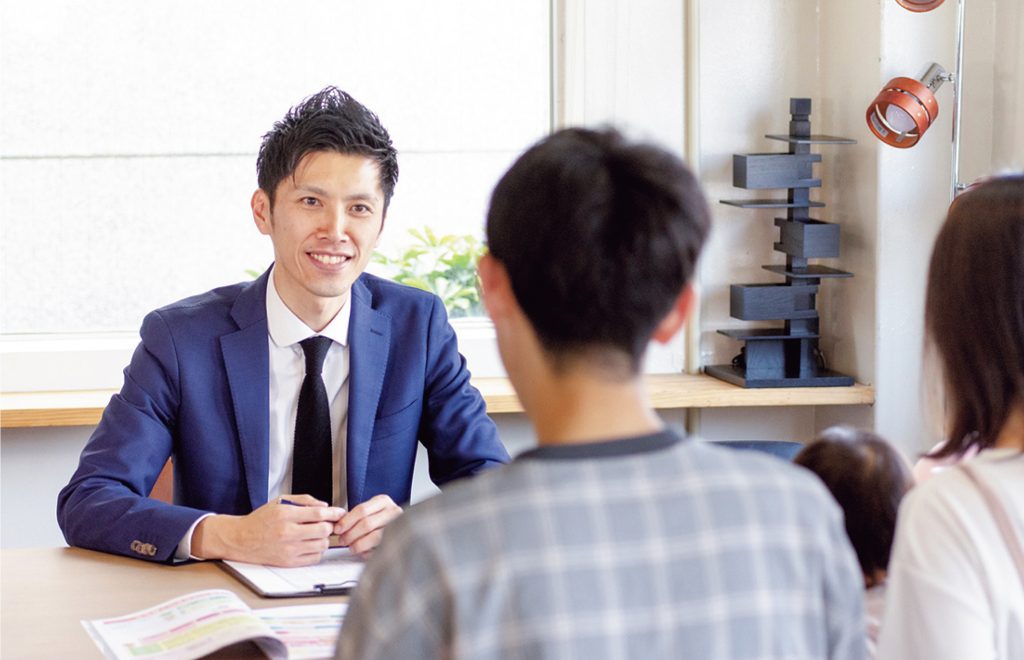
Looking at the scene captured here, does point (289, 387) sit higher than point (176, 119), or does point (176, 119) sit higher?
point (176, 119)

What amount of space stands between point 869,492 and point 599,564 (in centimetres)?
70

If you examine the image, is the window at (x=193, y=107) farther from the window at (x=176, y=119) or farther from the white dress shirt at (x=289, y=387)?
the white dress shirt at (x=289, y=387)

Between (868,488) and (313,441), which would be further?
(313,441)

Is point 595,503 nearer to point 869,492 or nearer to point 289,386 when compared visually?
point 869,492

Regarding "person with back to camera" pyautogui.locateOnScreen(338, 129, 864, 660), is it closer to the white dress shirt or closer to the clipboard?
the clipboard

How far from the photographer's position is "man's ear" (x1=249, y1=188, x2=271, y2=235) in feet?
7.61

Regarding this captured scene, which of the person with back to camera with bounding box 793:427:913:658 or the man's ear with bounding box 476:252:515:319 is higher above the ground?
the man's ear with bounding box 476:252:515:319

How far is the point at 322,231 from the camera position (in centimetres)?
222

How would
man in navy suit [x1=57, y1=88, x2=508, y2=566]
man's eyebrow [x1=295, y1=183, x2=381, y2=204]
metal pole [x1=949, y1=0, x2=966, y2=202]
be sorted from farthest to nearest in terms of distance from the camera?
metal pole [x1=949, y1=0, x2=966, y2=202], man's eyebrow [x1=295, y1=183, x2=381, y2=204], man in navy suit [x1=57, y1=88, x2=508, y2=566]

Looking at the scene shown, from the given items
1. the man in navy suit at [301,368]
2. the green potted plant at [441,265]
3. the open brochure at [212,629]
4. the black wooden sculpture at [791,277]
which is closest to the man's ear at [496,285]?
the open brochure at [212,629]

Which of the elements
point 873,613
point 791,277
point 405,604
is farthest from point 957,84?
point 405,604

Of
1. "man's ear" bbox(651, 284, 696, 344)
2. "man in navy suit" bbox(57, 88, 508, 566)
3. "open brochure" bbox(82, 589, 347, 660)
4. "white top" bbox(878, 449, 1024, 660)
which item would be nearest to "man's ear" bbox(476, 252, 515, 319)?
"man's ear" bbox(651, 284, 696, 344)

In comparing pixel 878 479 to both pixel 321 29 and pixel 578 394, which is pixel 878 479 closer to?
pixel 578 394

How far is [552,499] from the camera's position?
899 millimetres
